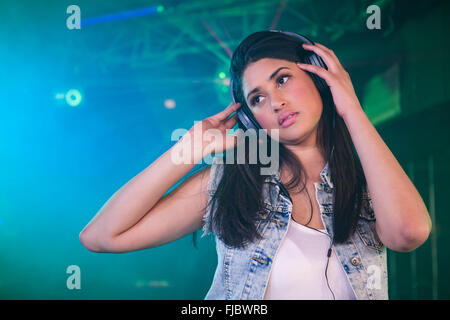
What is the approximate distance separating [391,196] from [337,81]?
47 cm

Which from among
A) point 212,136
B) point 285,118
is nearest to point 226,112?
point 212,136

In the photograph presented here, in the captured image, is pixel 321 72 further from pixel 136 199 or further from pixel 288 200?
pixel 136 199

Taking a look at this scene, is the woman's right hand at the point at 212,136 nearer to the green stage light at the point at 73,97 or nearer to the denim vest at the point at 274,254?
the denim vest at the point at 274,254

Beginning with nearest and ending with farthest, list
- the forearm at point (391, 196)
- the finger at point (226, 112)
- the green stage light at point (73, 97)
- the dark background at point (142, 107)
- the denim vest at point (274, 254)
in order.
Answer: the forearm at point (391, 196) < the denim vest at point (274, 254) < the finger at point (226, 112) < the dark background at point (142, 107) < the green stage light at point (73, 97)

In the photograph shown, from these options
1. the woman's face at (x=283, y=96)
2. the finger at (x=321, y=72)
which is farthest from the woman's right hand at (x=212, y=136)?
the finger at (x=321, y=72)

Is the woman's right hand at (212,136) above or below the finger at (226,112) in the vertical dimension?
below

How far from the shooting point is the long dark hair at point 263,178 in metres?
1.12

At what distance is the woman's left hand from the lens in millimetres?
1104

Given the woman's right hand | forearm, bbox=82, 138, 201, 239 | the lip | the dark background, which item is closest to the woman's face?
the lip

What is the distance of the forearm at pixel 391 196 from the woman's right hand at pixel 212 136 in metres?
0.48

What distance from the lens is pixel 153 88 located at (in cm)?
311

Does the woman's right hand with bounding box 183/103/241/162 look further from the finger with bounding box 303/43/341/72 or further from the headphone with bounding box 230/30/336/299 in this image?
the finger with bounding box 303/43/341/72

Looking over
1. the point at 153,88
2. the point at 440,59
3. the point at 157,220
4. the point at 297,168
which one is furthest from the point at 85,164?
the point at 440,59
